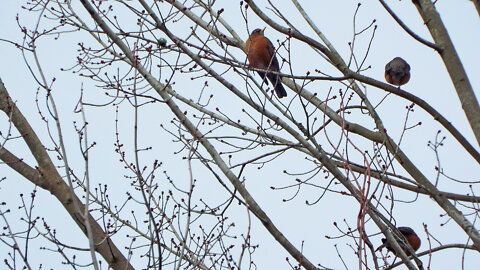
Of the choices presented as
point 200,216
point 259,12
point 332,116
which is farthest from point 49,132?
point 332,116

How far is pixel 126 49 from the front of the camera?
369 centimetres

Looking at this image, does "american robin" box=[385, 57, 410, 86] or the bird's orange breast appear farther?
the bird's orange breast

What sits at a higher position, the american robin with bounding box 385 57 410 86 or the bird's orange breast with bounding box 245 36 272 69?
the bird's orange breast with bounding box 245 36 272 69

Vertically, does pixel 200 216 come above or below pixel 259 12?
below

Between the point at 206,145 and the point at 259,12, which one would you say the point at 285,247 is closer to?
the point at 206,145

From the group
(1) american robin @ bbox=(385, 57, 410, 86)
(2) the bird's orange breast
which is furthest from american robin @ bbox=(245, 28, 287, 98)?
(1) american robin @ bbox=(385, 57, 410, 86)

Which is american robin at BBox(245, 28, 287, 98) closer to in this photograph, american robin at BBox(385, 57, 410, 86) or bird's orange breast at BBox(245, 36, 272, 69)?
bird's orange breast at BBox(245, 36, 272, 69)

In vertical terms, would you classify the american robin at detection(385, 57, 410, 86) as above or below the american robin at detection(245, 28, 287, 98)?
below

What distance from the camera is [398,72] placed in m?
5.15

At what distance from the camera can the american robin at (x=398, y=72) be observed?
16.9 ft

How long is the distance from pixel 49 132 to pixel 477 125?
273 cm

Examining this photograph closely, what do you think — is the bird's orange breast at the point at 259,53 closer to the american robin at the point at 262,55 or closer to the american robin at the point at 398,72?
the american robin at the point at 262,55

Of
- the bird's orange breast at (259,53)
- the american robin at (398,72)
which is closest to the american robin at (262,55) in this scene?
the bird's orange breast at (259,53)

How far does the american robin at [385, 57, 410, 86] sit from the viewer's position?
5143mm
